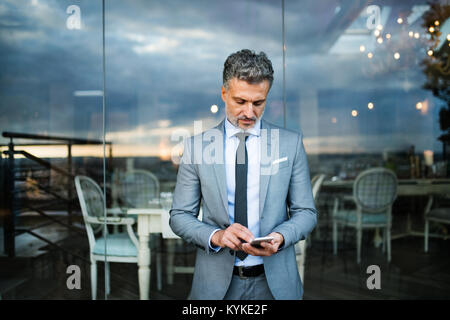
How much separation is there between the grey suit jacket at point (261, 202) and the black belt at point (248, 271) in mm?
30

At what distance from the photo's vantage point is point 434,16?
4371 millimetres

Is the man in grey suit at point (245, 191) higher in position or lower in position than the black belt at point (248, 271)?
higher

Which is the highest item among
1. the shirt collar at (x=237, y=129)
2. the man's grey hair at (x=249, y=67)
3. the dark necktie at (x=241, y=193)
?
the man's grey hair at (x=249, y=67)

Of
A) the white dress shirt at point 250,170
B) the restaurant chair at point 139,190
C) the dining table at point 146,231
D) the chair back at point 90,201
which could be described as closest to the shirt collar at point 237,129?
the white dress shirt at point 250,170

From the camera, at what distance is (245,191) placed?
1.25 m

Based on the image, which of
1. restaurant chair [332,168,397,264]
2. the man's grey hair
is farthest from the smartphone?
restaurant chair [332,168,397,264]

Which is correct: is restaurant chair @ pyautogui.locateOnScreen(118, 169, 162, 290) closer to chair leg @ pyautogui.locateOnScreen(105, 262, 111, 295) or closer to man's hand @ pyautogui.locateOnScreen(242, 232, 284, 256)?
chair leg @ pyautogui.locateOnScreen(105, 262, 111, 295)

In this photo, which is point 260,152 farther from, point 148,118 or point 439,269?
point 148,118

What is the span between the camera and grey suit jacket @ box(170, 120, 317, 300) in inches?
48.3

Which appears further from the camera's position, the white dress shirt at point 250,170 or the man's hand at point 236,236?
the white dress shirt at point 250,170

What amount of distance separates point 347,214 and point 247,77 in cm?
357

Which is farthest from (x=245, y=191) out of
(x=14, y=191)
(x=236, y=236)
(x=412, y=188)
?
(x=412, y=188)

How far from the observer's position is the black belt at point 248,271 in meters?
1.24

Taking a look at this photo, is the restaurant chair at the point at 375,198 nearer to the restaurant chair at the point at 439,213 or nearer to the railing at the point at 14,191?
the restaurant chair at the point at 439,213
